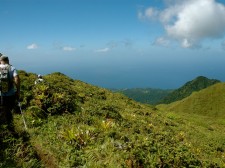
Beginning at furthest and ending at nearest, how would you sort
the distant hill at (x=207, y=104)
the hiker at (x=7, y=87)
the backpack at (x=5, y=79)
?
the distant hill at (x=207, y=104), the backpack at (x=5, y=79), the hiker at (x=7, y=87)

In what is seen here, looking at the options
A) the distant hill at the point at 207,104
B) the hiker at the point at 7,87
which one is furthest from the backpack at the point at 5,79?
the distant hill at the point at 207,104

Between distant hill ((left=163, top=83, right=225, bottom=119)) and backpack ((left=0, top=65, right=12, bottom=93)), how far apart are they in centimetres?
8337

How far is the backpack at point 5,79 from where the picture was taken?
11.2 m

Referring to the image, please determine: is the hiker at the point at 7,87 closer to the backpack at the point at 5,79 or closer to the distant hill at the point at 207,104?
the backpack at the point at 5,79

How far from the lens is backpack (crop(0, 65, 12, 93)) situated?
36.9 ft

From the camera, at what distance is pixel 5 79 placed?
11258 mm

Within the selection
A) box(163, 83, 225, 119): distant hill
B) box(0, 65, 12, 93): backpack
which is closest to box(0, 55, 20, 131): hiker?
box(0, 65, 12, 93): backpack

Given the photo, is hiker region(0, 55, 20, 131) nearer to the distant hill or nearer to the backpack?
the backpack

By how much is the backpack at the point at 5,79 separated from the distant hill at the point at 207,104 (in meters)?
83.4

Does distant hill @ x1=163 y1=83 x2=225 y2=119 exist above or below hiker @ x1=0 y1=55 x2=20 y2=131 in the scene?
below

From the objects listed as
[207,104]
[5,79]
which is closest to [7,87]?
[5,79]

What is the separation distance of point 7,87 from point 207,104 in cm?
8945

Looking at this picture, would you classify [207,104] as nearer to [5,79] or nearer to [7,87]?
[7,87]

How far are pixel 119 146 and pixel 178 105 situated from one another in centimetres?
9091
